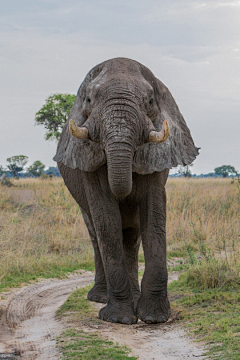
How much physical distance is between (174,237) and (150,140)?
6.20 meters

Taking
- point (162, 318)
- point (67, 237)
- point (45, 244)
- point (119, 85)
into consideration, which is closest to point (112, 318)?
point (162, 318)

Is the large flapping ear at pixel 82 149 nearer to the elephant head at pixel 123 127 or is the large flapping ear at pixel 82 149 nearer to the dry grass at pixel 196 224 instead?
the elephant head at pixel 123 127

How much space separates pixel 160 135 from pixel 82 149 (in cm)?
86

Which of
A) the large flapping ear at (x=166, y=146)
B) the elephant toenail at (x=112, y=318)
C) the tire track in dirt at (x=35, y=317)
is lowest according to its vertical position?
the tire track in dirt at (x=35, y=317)

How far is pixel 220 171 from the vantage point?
57312 mm

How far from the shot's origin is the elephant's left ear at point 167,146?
4738 millimetres

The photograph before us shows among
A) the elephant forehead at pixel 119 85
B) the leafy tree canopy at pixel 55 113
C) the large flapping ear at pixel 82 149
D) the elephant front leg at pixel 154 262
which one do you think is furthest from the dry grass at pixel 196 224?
the leafy tree canopy at pixel 55 113

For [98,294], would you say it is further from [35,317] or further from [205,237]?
[205,237]

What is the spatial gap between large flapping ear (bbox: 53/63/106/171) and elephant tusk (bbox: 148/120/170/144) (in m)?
0.49

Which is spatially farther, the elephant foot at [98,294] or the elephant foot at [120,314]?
the elephant foot at [98,294]

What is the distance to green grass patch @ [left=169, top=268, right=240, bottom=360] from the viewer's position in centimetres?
391

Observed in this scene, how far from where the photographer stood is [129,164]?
4.30m

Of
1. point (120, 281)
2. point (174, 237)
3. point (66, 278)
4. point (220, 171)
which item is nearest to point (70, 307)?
point (120, 281)

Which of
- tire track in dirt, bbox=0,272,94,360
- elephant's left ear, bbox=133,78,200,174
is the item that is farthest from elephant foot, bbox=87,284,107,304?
elephant's left ear, bbox=133,78,200,174
